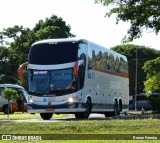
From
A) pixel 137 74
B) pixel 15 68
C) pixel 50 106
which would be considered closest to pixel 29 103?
pixel 50 106

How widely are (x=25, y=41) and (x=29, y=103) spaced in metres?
47.3

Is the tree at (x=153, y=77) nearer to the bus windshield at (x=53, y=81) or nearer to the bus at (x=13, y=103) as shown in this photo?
the bus at (x=13, y=103)

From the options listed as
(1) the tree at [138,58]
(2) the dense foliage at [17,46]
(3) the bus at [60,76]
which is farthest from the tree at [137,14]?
(1) the tree at [138,58]

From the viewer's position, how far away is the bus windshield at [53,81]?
2436 centimetres

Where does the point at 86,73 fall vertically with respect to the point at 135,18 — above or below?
below

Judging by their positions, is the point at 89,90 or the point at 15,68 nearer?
the point at 89,90

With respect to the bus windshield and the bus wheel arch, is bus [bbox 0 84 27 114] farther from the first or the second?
the bus windshield

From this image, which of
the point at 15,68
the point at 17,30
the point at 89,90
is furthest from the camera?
the point at 17,30

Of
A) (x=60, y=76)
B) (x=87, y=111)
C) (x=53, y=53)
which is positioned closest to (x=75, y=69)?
(x=60, y=76)

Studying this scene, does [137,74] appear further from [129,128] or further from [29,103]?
[129,128]

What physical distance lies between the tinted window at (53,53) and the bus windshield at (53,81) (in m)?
0.52

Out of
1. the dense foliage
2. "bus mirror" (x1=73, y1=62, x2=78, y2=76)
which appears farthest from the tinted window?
the dense foliage

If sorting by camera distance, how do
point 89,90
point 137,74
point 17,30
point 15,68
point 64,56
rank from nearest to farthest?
point 64,56 → point 89,90 → point 15,68 → point 17,30 → point 137,74

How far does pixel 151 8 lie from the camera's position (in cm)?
2498
